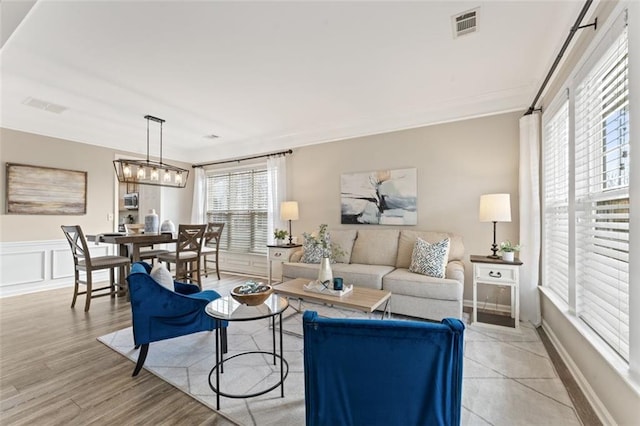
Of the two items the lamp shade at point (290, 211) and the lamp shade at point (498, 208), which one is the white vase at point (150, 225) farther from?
the lamp shade at point (498, 208)

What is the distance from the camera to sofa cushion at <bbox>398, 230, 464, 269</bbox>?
11.9 ft

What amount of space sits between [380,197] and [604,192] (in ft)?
8.61

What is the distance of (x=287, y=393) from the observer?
193cm

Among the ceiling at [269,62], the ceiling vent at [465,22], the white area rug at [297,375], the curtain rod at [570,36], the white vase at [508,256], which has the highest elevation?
the ceiling vent at [465,22]

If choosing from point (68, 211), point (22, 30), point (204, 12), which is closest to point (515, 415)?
point (204, 12)

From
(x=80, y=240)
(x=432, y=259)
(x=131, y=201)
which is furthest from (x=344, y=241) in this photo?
(x=131, y=201)

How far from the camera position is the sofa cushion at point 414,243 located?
143 inches

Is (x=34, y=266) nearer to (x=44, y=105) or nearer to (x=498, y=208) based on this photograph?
(x=44, y=105)

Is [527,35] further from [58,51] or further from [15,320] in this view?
[15,320]

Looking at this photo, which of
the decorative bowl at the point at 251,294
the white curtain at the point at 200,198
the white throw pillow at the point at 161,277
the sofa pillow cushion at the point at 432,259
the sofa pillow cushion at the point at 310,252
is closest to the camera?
the decorative bowl at the point at 251,294

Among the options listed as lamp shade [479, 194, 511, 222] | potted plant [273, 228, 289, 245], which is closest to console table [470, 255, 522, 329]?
lamp shade [479, 194, 511, 222]

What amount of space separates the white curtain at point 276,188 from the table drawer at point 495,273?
3162 millimetres

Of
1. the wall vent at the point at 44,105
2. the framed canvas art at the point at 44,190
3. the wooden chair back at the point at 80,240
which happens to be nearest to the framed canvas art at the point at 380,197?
the wooden chair back at the point at 80,240

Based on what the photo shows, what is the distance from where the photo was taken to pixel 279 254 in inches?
182
